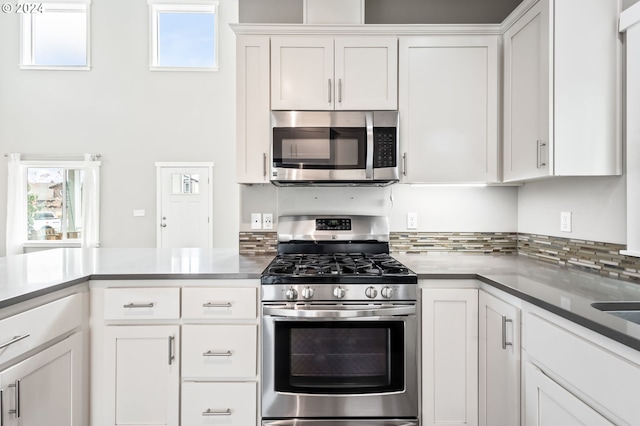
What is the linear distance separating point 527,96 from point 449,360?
55.4 inches

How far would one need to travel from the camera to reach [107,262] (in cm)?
214

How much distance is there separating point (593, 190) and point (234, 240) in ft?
18.1

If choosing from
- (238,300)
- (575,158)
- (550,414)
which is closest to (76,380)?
(238,300)

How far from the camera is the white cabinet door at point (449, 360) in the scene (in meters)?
1.84

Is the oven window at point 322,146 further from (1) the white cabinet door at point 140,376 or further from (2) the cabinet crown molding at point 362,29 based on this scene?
(1) the white cabinet door at point 140,376

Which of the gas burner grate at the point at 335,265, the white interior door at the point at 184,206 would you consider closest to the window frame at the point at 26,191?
the white interior door at the point at 184,206

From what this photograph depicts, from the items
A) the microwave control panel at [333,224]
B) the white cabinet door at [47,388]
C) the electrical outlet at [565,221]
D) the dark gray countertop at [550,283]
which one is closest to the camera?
the dark gray countertop at [550,283]

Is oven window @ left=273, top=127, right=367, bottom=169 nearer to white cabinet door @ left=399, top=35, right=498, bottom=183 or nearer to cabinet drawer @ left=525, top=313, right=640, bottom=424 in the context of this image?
white cabinet door @ left=399, top=35, right=498, bottom=183

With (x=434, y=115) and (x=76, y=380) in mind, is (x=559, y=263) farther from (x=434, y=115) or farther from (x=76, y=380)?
(x=76, y=380)

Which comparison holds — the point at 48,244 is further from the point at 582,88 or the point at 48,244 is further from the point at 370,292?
the point at 582,88

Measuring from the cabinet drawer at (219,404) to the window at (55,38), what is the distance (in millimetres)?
6696

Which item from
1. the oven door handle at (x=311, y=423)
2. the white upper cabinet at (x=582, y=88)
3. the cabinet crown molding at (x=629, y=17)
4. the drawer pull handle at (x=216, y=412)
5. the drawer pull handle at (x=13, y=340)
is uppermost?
the cabinet crown molding at (x=629, y=17)

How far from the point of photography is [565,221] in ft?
6.77

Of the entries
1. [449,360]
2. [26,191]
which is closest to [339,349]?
[449,360]
